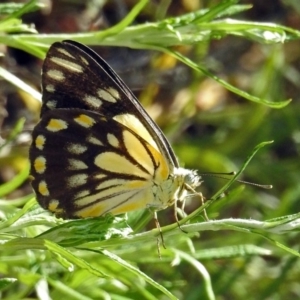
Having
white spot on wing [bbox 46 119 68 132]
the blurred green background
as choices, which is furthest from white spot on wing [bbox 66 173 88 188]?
the blurred green background

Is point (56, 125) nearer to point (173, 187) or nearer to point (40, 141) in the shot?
point (40, 141)

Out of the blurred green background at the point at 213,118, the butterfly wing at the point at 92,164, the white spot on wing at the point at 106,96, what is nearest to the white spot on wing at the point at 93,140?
the butterfly wing at the point at 92,164

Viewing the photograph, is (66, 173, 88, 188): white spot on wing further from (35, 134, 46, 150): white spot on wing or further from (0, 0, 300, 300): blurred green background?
(0, 0, 300, 300): blurred green background

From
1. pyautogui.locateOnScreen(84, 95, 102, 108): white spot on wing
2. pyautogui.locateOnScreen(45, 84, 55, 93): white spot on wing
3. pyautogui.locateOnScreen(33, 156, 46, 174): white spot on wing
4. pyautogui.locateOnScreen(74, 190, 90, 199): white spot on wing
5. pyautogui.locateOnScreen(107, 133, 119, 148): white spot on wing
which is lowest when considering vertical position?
pyautogui.locateOnScreen(74, 190, 90, 199): white spot on wing

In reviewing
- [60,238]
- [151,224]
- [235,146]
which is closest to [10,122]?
[151,224]

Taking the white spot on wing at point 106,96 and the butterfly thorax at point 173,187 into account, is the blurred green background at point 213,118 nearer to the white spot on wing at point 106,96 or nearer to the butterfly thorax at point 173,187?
the butterfly thorax at point 173,187

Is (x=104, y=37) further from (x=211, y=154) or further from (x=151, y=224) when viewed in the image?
(x=151, y=224)

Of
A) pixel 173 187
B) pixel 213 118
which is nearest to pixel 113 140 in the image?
pixel 173 187
